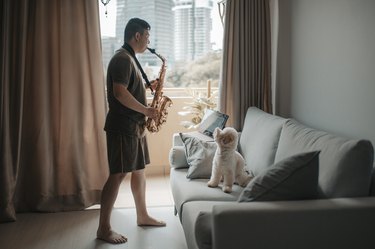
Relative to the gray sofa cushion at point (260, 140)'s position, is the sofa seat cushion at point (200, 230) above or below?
below

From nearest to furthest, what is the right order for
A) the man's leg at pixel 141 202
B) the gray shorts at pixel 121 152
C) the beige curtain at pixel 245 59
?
the gray shorts at pixel 121 152 < the man's leg at pixel 141 202 < the beige curtain at pixel 245 59

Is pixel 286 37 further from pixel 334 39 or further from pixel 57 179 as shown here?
pixel 57 179

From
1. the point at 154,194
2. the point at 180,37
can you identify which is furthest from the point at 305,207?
the point at 180,37

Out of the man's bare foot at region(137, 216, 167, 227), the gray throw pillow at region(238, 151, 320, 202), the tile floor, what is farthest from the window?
the gray throw pillow at region(238, 151, 320, 202)

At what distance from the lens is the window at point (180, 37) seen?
4680 millimetres

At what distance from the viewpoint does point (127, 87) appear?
2.94 metres

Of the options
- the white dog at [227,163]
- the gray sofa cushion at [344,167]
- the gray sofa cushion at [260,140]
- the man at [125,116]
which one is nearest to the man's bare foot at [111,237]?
the man at [125,116]

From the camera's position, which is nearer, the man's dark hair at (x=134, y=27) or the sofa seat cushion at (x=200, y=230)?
the sofa seat cushion at (x=200, y=230)

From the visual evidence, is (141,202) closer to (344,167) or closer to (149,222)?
(149,222)

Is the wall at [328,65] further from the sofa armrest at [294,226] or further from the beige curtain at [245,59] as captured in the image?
the sofa armrest at [294,226]

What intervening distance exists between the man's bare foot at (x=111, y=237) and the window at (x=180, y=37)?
2185 mm

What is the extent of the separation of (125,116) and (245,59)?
146 centimetres

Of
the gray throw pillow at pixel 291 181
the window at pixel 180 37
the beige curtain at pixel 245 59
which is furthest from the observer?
the window at pixel 180 37

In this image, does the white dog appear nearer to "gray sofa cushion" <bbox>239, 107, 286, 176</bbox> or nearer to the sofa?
"gray sofa cushion" <bbox>239, 107, 286, 176</bbox>
